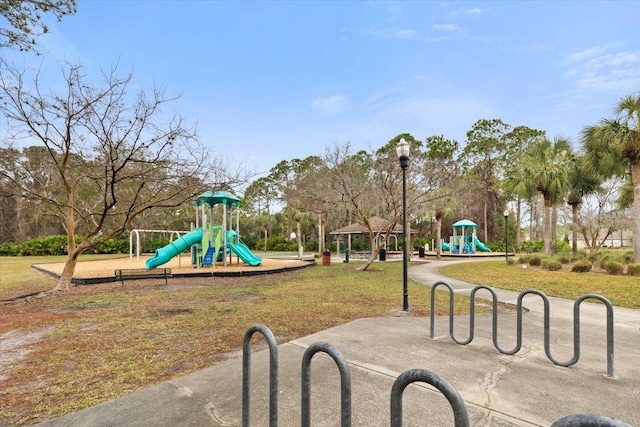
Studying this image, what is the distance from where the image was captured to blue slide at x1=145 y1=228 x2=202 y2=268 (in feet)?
57.8

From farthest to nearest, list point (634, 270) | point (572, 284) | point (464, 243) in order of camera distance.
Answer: point (464, 243)
point (634, 270)
point (572, 284)

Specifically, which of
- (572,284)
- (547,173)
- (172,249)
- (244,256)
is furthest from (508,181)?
(172,249)

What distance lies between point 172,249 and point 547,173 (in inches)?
928

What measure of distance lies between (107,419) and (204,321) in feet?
13.8

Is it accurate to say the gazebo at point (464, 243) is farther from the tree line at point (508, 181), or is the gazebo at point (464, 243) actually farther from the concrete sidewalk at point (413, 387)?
the concrete sidewalk at point (413, 387)

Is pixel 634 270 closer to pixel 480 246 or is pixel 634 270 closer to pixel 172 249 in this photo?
pixel 172 249

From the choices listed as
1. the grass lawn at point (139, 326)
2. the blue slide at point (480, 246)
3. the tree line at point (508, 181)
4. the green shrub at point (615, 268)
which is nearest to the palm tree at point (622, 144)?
the tree line at point (508, 181)

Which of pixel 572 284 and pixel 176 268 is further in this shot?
pixel 176 268

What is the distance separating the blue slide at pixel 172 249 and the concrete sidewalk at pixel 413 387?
14.3 m

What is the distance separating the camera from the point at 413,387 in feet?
12.4

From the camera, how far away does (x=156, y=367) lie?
4.71 meters

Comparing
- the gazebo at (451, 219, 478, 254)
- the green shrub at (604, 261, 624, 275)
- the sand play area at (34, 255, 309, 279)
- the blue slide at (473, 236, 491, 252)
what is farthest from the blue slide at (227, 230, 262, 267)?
the blue slide at (473, 236, 491, 252)

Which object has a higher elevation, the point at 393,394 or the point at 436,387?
the point at 436,387

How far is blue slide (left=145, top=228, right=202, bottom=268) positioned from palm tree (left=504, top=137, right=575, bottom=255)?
71.7ft
